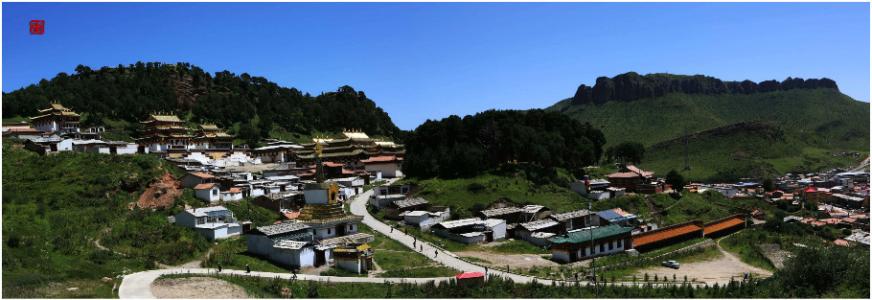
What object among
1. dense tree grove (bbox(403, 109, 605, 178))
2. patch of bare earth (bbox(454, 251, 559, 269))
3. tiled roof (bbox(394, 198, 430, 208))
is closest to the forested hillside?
dense tree grove (bbox(403, 109, 605, 178))

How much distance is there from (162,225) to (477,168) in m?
29.9

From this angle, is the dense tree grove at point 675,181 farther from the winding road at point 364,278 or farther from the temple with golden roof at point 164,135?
the temple with golden roof at point 164,135

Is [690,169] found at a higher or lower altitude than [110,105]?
lower

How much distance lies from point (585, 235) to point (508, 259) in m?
5.85

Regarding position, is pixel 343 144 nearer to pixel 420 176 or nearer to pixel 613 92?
pixel 420 176

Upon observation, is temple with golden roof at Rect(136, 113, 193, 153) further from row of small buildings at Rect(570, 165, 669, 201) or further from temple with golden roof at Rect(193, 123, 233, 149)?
row of small buildings at Rect(570, 165, 669, 201)

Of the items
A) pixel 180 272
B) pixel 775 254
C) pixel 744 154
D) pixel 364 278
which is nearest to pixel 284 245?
pixel 364 278

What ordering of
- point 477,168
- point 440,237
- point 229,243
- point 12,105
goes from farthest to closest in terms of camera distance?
1. point 12,105
2. point 477,168
3. point 440,237
4. point 229,243

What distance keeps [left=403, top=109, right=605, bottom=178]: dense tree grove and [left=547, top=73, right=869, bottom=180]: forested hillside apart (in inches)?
1284

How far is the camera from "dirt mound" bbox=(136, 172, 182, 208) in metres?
41.5

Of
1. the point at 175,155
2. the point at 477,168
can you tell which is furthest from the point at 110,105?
the point at 477,168

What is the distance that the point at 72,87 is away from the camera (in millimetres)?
83312

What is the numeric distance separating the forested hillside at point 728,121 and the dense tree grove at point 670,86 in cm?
26

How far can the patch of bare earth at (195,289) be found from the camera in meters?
24.6
